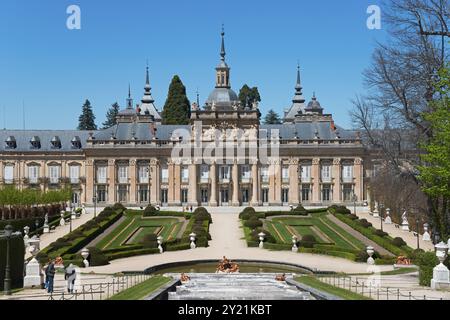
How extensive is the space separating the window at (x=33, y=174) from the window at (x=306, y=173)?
36.6 metres

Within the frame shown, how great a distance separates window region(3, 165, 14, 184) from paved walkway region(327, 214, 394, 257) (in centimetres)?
4511

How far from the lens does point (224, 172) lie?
269ft

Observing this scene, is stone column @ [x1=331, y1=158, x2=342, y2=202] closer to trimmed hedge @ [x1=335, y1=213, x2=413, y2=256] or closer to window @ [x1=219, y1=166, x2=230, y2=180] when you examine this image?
window @ [x1=219, y1=166, x2=230, y2=180]

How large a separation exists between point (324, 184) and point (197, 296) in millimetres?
60034

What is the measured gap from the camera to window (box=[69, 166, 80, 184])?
3378 inches

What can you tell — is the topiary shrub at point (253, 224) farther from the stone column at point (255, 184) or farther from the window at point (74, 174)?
the window at point (74, 174)

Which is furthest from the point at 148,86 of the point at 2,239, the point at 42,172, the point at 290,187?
the point at 2,239

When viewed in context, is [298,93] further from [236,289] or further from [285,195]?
[236,289]

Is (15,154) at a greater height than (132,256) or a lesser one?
greater

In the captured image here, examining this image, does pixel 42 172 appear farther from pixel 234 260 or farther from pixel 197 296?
pixel 197 296

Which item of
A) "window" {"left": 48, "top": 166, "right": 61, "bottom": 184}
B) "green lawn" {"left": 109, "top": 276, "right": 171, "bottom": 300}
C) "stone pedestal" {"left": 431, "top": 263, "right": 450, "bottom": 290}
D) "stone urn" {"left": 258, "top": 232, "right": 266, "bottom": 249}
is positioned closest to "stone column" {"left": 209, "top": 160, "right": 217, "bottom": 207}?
→ "window" {"left": 48, "top": 166, "right": 61, "bottom": 184}

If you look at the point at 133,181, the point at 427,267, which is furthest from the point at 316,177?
the point at 427,267
